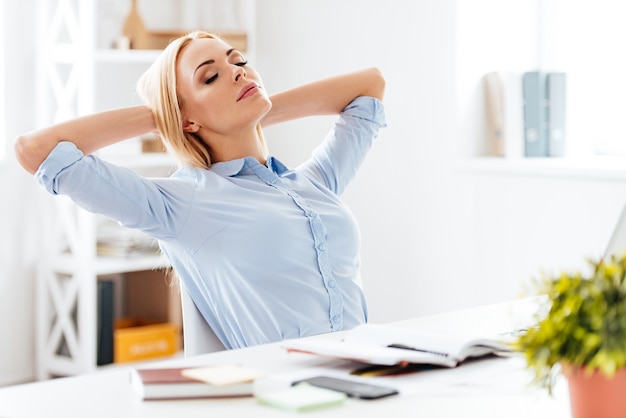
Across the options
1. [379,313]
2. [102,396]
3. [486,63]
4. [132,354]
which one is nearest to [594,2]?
[486,63]

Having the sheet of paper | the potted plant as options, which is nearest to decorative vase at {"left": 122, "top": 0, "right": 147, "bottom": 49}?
the sheet of paper

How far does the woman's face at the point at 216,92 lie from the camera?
213 centimetres

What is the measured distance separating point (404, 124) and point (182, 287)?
184 cm

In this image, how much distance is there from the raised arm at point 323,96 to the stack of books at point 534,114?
92 centimetres

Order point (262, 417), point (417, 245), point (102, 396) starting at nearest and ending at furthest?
1. point (262, 417)
2. point (102, 396)
3. point (417, 245)

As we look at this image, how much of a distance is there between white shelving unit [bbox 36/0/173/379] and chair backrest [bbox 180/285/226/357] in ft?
5.58

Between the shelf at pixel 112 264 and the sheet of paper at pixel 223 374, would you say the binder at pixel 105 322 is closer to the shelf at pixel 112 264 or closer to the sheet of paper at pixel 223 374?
the shelf at pixel 112 264

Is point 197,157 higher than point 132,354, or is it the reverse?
point 197,157

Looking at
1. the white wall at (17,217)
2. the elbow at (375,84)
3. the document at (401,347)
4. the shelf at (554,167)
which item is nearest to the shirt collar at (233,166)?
the elbow at (375,84)

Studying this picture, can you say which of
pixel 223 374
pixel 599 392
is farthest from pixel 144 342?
pixel 599 392

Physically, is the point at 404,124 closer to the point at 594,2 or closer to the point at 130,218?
the point at 594,2

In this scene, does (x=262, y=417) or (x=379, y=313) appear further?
(x=379, y=313)

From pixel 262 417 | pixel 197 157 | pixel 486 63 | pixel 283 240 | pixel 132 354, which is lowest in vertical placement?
pixel 132 354

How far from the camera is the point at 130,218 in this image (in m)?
1.96
